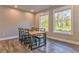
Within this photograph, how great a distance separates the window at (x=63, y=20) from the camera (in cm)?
518

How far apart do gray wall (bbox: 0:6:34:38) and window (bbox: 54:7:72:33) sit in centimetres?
259

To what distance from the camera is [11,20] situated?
645 cm

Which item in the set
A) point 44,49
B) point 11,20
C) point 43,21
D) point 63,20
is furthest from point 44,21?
point 44,49

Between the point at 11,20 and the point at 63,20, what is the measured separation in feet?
11.5

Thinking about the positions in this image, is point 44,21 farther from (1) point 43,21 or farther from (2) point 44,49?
(2) point 44,49

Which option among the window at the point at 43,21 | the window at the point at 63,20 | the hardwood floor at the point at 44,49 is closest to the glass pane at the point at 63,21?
the window at the point at 63,20

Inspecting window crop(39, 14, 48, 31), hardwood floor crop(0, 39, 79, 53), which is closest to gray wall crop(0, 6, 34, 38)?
window crop(39, 14, 48, 31)

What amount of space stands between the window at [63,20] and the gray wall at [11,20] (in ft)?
8.50

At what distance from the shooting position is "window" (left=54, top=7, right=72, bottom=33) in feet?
17.0

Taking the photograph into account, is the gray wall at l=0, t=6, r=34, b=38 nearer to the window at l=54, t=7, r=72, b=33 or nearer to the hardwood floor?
the hardwood floor
